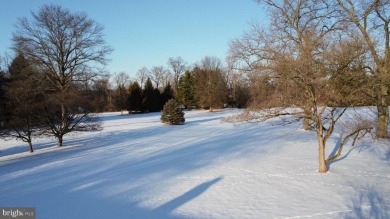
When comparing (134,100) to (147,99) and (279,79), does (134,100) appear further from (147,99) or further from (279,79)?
(279,79)

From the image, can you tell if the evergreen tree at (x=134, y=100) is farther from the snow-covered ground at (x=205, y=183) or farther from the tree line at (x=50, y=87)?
Result: the snow-covered ground at (x=205, y=183)

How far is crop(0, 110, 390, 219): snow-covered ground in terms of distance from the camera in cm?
A: 698

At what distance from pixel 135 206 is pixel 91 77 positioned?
19.1 meters

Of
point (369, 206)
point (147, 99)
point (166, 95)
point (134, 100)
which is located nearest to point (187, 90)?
point (166, 95)

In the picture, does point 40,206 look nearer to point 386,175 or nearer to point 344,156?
point 386,175

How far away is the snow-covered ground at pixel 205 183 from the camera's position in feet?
22.9

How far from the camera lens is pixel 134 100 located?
57.2 metres

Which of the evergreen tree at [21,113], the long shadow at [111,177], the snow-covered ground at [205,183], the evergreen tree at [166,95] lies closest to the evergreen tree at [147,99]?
the evergreen tree at [166,95]

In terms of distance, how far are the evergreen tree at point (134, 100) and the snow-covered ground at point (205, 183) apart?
42.5 meters

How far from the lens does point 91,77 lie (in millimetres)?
24516

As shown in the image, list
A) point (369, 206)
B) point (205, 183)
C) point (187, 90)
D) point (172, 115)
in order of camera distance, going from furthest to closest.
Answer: point (187, 90) < point (172, 115) < point (205, 183) < point (369, 206)

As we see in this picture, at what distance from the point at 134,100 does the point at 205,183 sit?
49.6m

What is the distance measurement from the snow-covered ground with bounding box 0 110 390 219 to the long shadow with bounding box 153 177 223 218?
1.0 inches

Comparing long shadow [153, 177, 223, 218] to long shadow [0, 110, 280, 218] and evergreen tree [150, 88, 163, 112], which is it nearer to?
long shadow [0, 110, 280, 218]
